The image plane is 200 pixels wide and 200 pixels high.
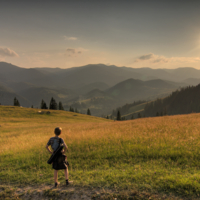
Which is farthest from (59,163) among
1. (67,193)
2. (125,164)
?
(125,164)

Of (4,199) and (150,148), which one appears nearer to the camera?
(4,199)

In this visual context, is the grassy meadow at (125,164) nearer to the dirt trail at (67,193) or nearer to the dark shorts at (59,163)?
the dirt trail at (67,193)

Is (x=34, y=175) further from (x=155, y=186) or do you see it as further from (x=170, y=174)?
(x=170, y=174)

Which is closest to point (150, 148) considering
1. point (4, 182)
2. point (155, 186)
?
point (155, 186)

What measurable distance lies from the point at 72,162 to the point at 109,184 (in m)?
3.12

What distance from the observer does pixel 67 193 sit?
4977mm

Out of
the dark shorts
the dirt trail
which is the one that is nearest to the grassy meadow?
Result: the dirt trail

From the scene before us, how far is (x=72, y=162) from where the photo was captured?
7496 mm

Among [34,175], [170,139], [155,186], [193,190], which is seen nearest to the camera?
[193,190]

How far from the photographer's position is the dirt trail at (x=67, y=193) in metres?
4.41

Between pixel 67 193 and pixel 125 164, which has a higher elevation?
pixel 125 164

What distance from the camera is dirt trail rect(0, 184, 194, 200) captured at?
4406mm

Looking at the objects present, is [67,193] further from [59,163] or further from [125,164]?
[125,164]

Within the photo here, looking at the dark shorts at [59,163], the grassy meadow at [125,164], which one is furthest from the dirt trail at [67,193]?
the dark shorts at [59,163]
